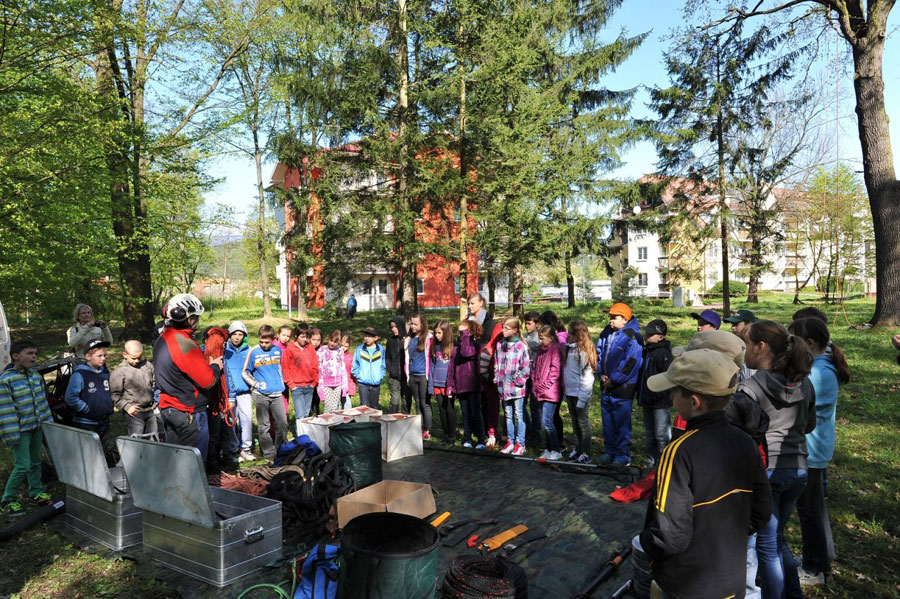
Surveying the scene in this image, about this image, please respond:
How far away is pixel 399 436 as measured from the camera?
312 inches

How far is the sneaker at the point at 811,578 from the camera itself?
13.7 ft

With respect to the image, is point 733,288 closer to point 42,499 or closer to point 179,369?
point 179,369

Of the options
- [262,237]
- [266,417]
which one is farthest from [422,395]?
[262,237]

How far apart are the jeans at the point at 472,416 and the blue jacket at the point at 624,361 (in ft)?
6.58

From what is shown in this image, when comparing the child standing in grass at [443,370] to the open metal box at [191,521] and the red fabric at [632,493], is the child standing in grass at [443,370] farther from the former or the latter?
the open metal box at [191,521]

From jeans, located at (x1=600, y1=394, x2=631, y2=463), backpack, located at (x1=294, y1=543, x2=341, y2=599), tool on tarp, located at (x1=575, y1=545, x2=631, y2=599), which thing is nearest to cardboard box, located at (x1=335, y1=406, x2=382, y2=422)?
jeans, located at (x1=600, y1=394, x2=631, y2=463)

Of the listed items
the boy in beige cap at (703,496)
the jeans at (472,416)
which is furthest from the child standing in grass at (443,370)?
the boy in beige cap at (703,496)

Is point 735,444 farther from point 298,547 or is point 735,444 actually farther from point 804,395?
point 298,547

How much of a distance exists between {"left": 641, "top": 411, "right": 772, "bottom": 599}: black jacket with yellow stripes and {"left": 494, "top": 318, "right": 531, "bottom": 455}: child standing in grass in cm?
520

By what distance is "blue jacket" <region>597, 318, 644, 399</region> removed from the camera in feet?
23.0

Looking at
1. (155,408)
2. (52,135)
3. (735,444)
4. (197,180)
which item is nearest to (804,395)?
(735,444)

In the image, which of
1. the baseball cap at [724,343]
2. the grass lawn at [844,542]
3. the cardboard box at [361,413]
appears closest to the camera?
the baseball cap at [724,343]

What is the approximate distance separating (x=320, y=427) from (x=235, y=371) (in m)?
1.84

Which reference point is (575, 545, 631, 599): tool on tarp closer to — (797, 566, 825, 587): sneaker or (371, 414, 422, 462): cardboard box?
(797, 566, 825, 587): sneaker
